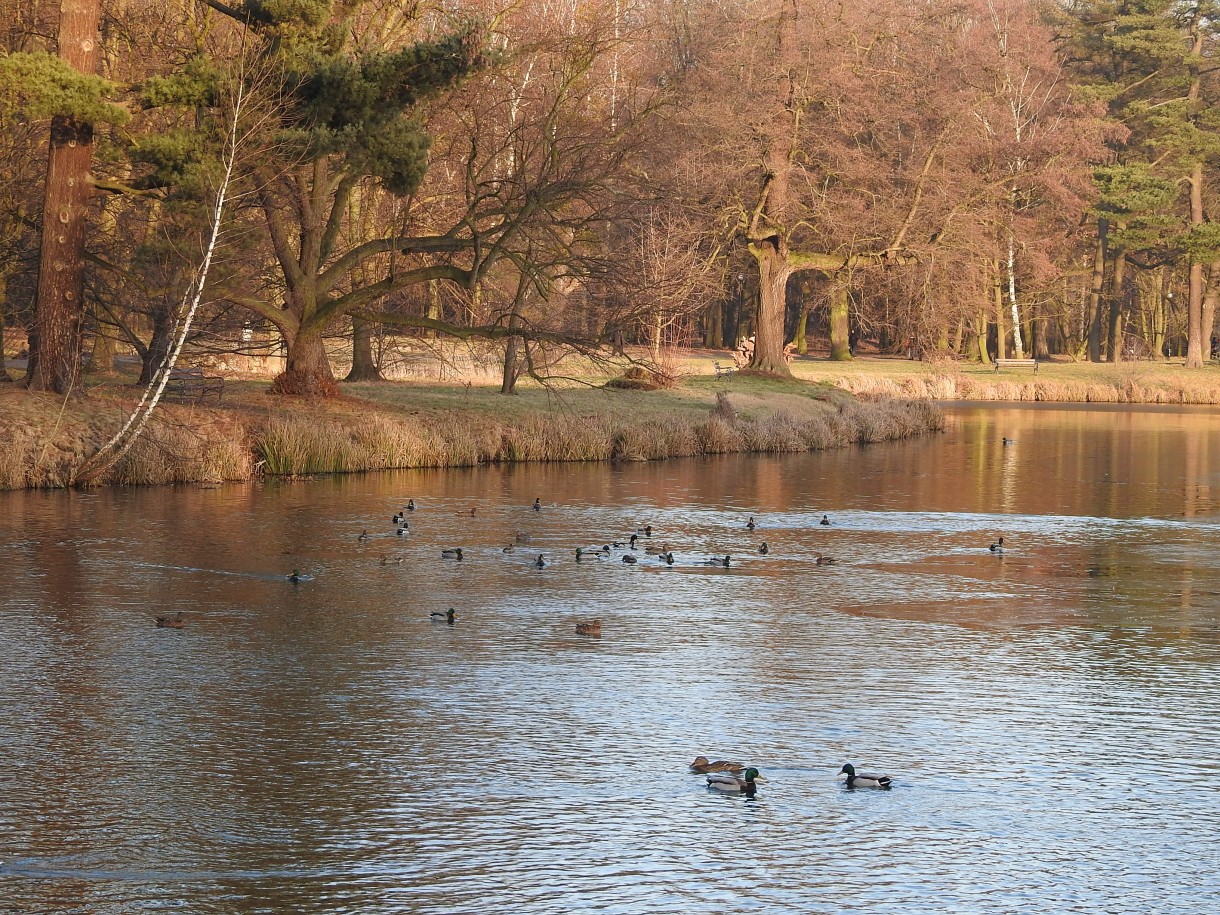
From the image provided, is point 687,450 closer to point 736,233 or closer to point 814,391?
point 814,391

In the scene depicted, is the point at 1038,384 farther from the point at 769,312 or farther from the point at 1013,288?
the point at 769,312

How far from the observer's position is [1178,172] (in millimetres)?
62688

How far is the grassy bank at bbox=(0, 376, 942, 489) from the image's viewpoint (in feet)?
77.5

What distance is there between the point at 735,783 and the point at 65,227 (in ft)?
62.6

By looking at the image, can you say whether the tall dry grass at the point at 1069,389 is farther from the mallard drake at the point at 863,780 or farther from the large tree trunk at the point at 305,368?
the mallard drake at the point at 863,780

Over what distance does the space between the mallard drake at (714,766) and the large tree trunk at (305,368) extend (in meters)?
20.4

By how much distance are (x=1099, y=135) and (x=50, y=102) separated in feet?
142

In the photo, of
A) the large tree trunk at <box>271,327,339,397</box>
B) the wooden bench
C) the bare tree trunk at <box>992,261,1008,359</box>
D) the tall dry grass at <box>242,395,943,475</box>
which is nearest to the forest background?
the large tree trunk at <box>271,327,339,397</box>

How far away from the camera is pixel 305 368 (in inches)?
1135

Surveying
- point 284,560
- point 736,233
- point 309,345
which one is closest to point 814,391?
point 736,233

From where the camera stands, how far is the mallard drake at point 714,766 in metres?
9.38

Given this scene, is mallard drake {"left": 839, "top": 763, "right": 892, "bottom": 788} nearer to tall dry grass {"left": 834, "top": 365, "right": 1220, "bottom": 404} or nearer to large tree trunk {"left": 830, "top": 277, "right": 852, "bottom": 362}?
tall dry grass {"left": 834, "top": 365, "right": 1220, "bottom": 404}

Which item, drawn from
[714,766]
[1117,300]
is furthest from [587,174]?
[1117,300]

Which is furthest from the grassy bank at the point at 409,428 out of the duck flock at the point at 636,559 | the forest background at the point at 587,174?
the duck flock at the point at 636,559
